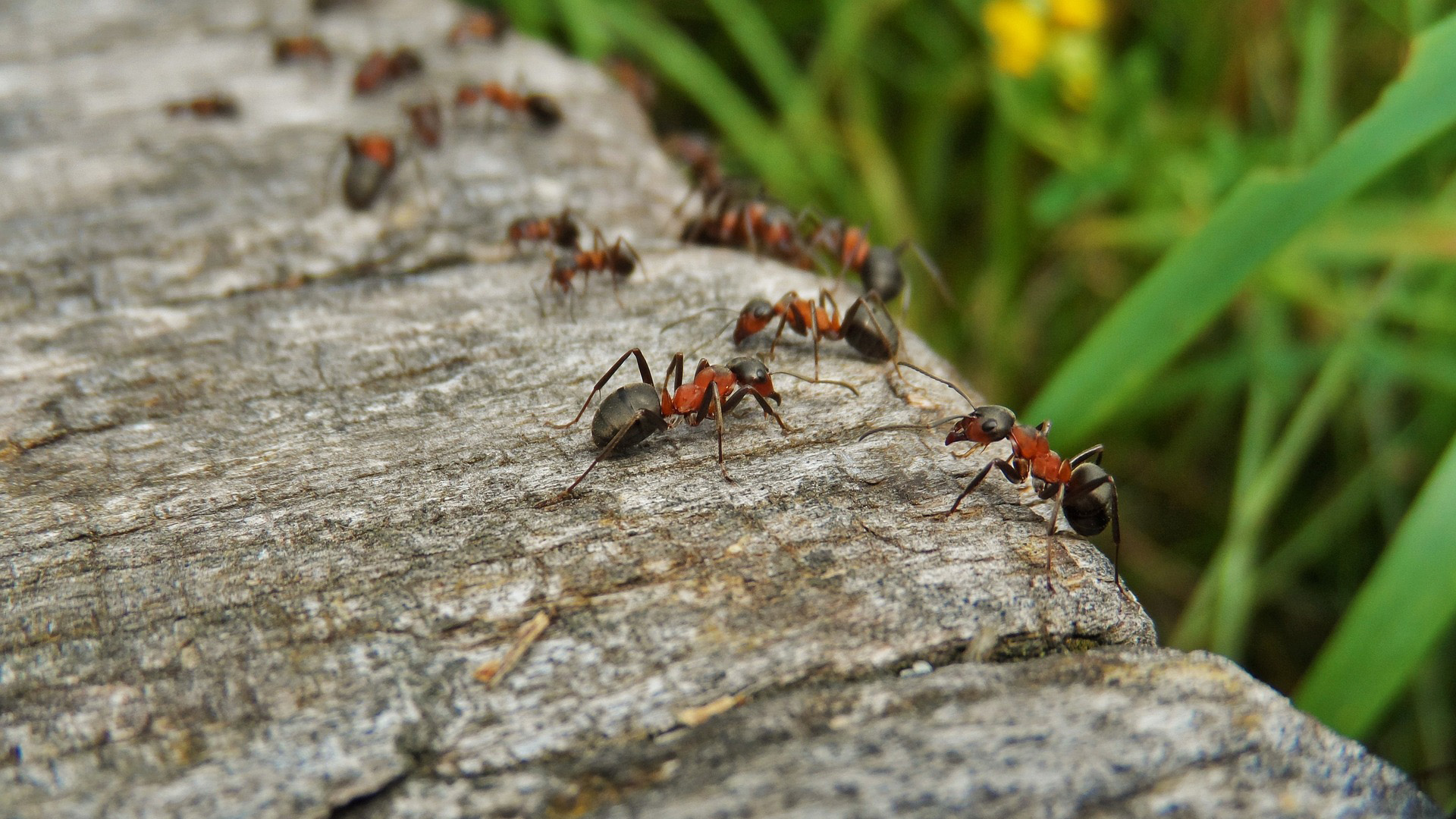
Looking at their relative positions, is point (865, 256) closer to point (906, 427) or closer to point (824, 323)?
point (824, 323)

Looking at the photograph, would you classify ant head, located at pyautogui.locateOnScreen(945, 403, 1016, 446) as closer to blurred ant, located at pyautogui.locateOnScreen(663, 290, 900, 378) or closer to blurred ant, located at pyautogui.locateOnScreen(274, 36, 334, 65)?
blurred ant, located at pyautogui.locateOnScreen(663, 290, 900, 378)

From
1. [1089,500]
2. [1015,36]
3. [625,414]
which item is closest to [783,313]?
[625,414]

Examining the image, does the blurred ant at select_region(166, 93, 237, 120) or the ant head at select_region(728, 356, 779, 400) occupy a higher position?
the ant head at select_region(728, 356, 779, 400)

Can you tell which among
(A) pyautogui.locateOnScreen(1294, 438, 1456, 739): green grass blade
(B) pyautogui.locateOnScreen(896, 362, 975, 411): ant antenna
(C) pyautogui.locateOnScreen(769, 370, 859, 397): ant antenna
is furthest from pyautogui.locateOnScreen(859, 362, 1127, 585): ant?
(A) pyautogui.locateOnScreen(1294, 438, 1456, 739): green grass blade

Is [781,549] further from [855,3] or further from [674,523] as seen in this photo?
[855,3]

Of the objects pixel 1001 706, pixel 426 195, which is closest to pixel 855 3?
pixel 426 195

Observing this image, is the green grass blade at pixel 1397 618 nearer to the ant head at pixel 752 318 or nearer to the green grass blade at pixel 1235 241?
the green grass blade at pixel 1235 241
